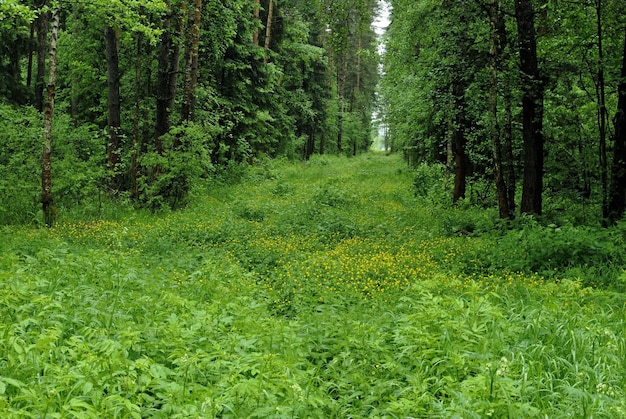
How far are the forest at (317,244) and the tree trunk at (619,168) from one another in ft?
0.15

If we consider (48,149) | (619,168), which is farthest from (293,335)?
(619,168)

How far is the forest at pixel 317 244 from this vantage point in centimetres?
390

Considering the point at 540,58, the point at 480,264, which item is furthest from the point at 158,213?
the point at 540,58

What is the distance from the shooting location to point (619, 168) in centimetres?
1048

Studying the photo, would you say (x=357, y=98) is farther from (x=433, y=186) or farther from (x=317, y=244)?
(x=317, y=244)

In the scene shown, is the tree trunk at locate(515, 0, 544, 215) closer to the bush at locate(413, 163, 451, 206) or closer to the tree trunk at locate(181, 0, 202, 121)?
the bush at locate(413, 163, 451, 206)

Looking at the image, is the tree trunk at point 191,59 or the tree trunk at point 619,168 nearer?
the tree trunk at point 619,168

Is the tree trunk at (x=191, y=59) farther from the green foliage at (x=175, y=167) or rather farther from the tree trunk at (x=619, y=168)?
the tree trunk at (x=619, y=168)

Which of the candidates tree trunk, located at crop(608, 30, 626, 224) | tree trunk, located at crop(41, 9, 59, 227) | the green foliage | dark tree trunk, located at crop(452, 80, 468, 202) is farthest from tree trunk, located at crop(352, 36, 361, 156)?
tree trunk, located at crop(41, 9, 59, 227)

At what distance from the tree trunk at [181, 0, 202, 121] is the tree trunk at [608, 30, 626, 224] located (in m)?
12.3

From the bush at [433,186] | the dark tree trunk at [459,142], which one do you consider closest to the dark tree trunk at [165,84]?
the dark tree trunk at [459,142]

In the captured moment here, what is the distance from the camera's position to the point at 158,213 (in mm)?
13445

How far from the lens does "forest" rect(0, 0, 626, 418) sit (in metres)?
3.90

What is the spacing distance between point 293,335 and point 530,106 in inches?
352
